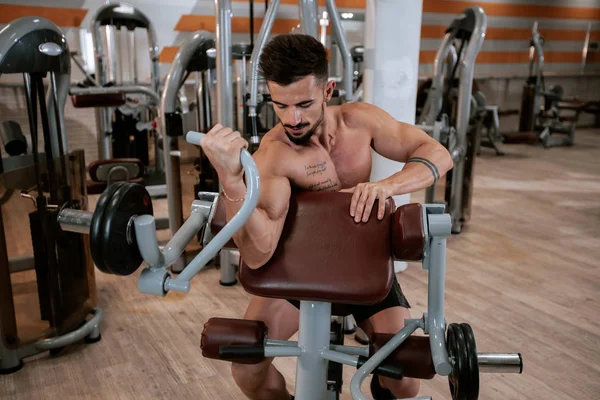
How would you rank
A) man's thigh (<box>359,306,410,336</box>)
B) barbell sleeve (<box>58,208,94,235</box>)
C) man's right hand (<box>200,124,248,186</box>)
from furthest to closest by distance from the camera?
man's thigh (<box>359,306,410,336</box>) → barbell sleeve (<box>58,208,94,235</box>) → man's right hand (<box>200,124,248,186</box>)

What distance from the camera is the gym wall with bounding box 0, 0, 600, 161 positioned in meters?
4.79

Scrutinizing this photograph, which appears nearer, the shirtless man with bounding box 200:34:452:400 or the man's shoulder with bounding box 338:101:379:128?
the shirtless man with bounding box 200:34:452:400

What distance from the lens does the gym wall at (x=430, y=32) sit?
189 inches

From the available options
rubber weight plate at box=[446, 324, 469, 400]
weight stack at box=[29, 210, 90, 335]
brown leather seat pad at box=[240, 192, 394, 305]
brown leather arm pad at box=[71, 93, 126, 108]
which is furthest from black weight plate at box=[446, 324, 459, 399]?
brown leather arm pad at box=[71, 93, 126, 108]

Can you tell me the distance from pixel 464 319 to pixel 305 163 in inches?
59.3

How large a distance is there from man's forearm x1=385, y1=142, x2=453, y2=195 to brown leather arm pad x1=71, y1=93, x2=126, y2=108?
2398 millimetres

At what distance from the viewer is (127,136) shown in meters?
4.89

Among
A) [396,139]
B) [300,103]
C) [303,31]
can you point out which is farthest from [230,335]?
[303,31]

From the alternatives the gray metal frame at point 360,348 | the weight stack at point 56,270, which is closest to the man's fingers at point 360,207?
the gray metal frame at point 360,348

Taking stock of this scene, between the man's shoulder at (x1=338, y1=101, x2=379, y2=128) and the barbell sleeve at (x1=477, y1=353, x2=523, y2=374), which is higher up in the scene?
the man's shoulder at (x1=338, y1=101, x2=379, y2=128)

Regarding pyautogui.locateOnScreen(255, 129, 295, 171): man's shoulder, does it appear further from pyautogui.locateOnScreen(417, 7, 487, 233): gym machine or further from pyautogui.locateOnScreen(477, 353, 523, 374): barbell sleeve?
pyautogui.locateOnScreen(417, 7, 487, 233): gym machine

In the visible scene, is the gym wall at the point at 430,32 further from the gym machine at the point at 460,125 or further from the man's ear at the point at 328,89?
the man's ear at the point at 328,89

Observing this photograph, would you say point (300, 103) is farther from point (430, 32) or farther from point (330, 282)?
point (430, 32)

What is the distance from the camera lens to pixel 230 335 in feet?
3.97
